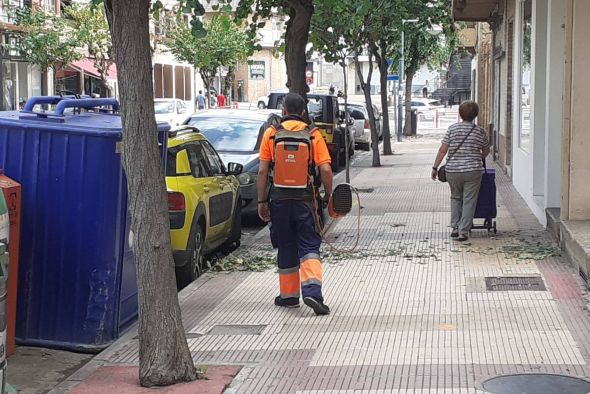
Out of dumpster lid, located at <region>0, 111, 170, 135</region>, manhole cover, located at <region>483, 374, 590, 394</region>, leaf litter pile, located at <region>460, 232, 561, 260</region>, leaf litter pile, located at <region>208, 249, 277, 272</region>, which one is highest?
dumpster lid, located at <region>0, 111, 170, 135</region>

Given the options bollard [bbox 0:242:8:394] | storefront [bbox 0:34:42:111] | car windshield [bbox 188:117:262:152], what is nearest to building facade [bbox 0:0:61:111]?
storefront [bbox 0:34:42:111]

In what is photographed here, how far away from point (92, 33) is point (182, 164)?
115 feet

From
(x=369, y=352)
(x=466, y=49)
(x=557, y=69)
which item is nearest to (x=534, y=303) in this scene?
(x=369, y=352)

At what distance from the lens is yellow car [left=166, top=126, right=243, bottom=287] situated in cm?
994

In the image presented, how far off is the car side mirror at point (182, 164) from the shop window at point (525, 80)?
21.2 feet

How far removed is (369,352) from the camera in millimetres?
7004

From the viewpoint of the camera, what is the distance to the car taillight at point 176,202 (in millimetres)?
9888

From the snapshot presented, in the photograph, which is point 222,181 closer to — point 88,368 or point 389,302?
point 389,302

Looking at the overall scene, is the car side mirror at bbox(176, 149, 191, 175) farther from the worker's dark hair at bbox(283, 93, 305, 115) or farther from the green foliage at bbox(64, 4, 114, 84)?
the green foliage at bbox(64, 4, 114, 84)

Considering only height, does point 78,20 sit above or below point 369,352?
above

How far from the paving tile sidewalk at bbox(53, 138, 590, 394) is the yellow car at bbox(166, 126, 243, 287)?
362 millimetres

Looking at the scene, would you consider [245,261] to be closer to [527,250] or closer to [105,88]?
[527,250]

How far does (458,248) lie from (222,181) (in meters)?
2.84

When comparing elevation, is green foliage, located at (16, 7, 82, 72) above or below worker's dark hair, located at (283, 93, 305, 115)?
above
